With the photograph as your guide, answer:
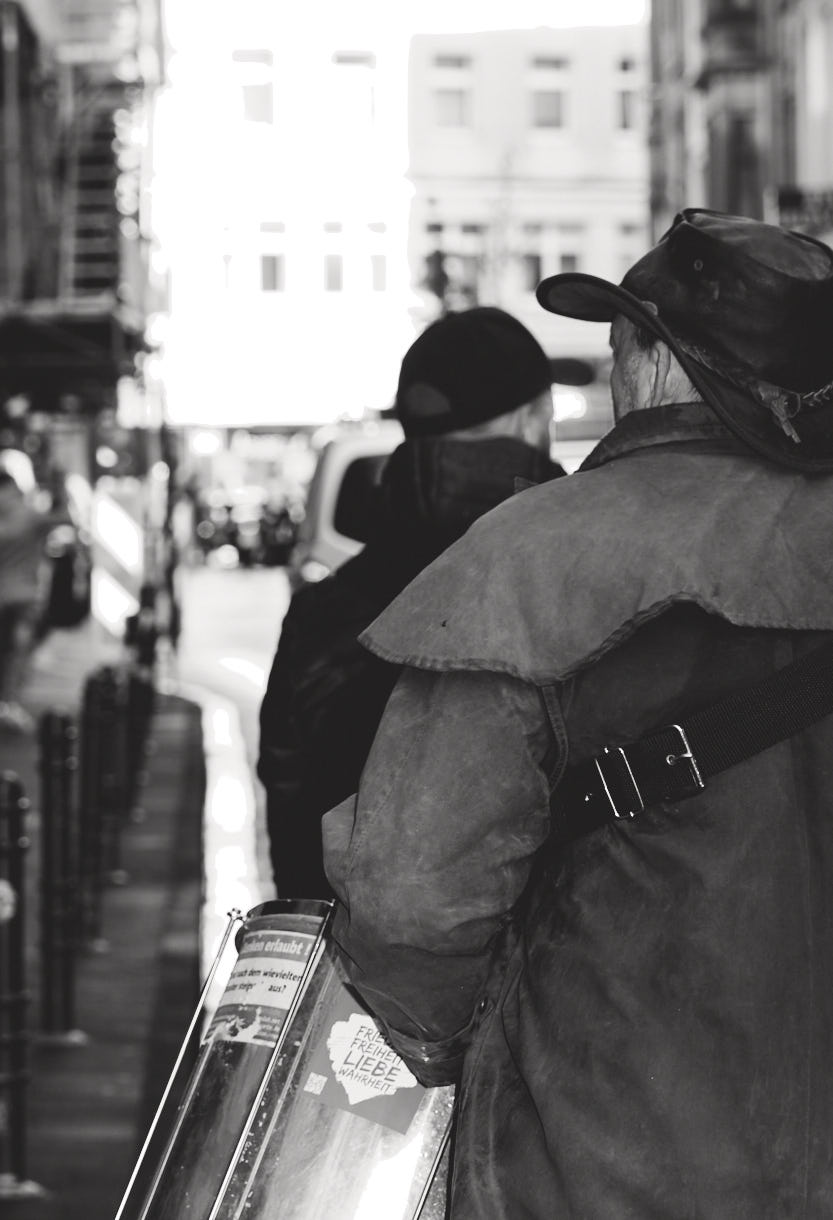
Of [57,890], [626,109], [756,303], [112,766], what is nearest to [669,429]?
[756,303]

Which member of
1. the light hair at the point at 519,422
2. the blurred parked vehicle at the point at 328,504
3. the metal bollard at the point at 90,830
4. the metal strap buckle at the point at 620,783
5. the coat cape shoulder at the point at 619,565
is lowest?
the metal bollard at the point at 90,830

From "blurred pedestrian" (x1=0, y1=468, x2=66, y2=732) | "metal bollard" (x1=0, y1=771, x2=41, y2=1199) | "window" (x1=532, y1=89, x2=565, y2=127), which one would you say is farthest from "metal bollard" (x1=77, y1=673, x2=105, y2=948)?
"window" (x1=532, y1=89, x2=565, y2=127)

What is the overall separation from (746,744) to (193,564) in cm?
4238

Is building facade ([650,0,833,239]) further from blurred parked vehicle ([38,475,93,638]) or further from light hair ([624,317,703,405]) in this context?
light hair ([624,317,703,405])

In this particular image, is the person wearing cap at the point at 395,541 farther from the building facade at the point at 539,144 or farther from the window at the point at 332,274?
the window at the point at 332,274

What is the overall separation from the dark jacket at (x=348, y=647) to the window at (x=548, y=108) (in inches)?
2248

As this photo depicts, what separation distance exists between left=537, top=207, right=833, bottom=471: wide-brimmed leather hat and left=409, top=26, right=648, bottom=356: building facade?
53.0m

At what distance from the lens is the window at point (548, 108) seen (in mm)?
58778

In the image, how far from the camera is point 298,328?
58969 mm

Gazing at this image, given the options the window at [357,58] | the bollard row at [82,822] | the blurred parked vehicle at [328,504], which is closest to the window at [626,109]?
the window at [357,58]

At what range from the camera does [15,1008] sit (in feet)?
17.4

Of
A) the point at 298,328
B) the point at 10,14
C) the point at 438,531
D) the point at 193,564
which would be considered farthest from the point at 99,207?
the point at 298,328

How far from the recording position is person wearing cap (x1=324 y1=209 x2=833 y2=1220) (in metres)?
1.98

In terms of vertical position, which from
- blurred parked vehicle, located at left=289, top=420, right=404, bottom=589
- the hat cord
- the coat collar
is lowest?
blurred parked vehicle, located at left=289, top=420, right=404, bottom=589
